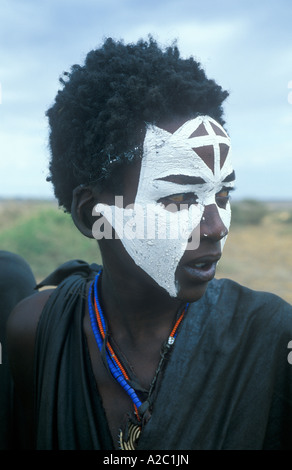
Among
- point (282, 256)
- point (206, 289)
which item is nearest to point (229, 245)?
point (282, 256)

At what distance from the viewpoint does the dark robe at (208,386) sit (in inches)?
68.4

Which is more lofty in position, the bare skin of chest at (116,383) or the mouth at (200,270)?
the mouth at (200,270)

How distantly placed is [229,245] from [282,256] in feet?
10.0

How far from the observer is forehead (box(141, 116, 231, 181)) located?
181 cm

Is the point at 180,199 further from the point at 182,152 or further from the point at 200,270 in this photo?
the point at 200,270

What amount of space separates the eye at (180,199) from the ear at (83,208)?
344 mm

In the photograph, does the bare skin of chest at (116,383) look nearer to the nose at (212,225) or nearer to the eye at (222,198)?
the nose at (212,225)

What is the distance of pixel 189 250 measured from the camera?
5.95ft

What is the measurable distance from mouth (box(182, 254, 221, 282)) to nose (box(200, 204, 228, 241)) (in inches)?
3.2

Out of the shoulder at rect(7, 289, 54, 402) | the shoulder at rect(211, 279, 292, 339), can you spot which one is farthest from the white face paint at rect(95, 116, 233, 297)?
the shoulder at rect(7, 289, 54, 402)

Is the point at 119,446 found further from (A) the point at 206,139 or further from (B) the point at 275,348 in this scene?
(A) the point at 206,139

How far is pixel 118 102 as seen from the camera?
183 centimetres

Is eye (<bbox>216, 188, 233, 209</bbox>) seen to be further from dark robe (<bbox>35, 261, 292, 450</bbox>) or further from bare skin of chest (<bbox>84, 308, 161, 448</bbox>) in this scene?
bare skin of chest (<bbox>84, 308, 161, 448</bbox>)

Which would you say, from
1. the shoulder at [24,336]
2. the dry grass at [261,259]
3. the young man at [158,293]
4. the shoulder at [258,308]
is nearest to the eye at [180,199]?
the young man at [158,293]
